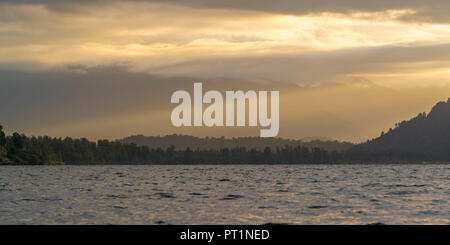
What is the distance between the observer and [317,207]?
2130 inches

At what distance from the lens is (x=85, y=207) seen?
177ft

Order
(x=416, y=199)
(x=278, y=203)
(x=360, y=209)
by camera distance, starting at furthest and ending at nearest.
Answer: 1. (x=416, y=199)
2. (x=278, y=203)
3. (x=360, y=209)
